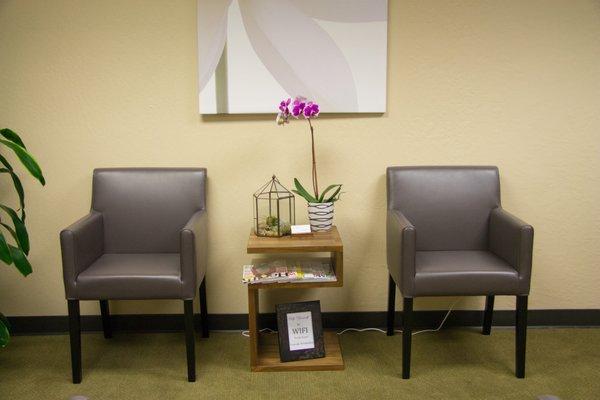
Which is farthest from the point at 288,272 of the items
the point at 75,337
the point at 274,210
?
the point at 75,337

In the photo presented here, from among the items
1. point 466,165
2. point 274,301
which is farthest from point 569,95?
point 274,301

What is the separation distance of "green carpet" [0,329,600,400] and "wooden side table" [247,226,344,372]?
4 cm

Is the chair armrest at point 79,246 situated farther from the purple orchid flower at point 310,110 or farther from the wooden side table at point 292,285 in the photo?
the purple orchid flower at point 310,110

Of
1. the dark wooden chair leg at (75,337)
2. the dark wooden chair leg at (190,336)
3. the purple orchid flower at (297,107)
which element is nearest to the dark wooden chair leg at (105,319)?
the dark wooden chair leg at (75,337)

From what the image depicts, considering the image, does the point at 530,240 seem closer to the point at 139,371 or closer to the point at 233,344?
the point at 233,344

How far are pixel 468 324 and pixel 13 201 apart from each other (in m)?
2.38

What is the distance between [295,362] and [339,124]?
114 centimetres

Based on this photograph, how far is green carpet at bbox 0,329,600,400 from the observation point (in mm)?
2320

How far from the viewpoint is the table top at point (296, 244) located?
240 centimetres

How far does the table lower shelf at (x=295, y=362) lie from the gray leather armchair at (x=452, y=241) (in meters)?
0.31

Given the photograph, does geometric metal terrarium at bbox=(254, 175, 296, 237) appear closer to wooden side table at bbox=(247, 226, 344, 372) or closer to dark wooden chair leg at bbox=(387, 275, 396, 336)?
wooden side table at bbox=(247, 226, 344, 372)

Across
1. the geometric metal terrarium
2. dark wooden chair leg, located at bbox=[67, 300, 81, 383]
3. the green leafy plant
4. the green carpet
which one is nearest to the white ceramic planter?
the geometric metal terrarium

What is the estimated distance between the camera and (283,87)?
271 centimetres

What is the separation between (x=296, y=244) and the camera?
2.41 m
